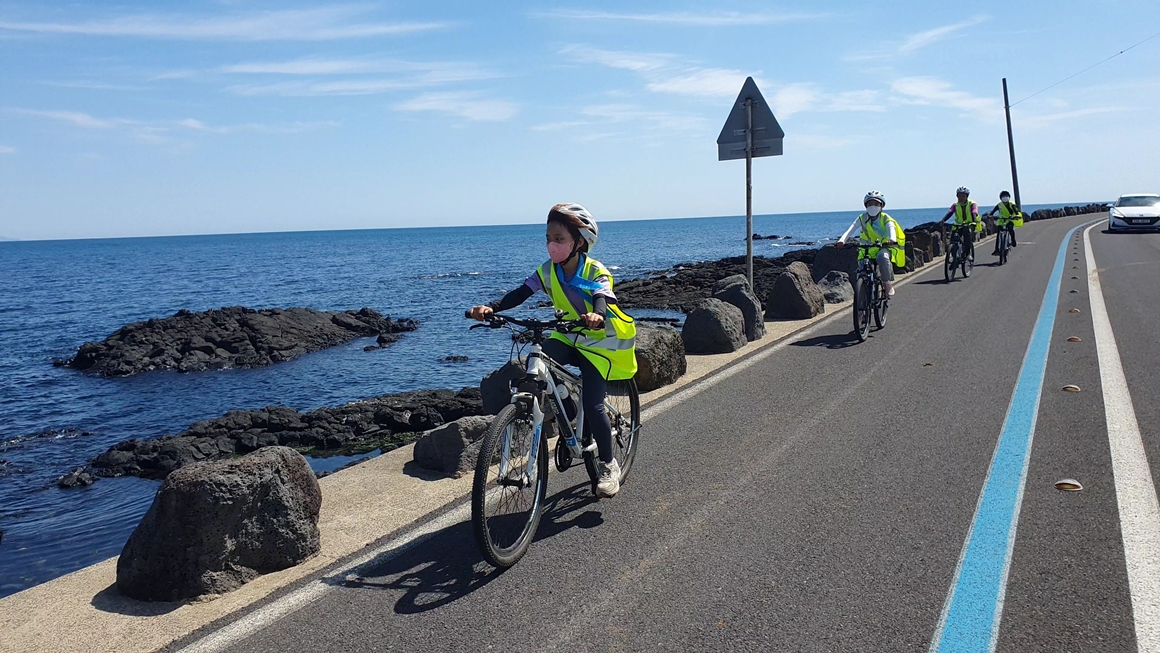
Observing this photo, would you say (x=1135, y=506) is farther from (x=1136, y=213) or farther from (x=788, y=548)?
(x=1136, y=213)

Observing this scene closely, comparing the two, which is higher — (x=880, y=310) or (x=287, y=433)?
(x=880, y=310)

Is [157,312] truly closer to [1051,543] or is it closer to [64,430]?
[64,430]

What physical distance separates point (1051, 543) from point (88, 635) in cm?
455

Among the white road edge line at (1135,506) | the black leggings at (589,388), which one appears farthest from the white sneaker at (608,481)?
the white road edge line at (1135,506)

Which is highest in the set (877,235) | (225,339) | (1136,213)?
(1136,213)

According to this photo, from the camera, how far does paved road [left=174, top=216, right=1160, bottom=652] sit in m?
3.41

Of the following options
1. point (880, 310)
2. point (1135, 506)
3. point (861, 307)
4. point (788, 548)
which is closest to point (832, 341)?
point (861, 307)

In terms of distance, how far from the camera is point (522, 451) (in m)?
4.32

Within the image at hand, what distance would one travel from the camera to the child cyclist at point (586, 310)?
4.67 metres

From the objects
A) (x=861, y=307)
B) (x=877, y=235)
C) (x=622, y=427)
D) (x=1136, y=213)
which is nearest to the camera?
(x=622, y=427)

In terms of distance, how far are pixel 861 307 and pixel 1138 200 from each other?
1319 inches

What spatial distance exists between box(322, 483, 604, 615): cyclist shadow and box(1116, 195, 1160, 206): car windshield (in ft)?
131

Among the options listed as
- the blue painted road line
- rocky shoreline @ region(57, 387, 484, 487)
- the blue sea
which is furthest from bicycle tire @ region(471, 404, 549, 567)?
rocky shoreline @ region(57, 387, 484, 487)

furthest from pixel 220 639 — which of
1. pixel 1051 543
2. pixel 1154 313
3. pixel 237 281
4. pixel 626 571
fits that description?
pixel 237 281
